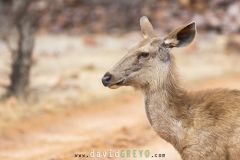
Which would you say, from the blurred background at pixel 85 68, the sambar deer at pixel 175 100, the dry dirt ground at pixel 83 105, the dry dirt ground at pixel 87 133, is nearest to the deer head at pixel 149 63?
the sambar deer at pixel 175 100

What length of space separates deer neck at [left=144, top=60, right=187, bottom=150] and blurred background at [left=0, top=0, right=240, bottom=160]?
0.31m

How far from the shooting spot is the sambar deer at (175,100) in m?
9.11

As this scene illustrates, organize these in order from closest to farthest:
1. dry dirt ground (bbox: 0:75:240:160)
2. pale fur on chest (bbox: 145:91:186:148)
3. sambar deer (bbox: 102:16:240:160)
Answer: sambar deer (bbox: 102:16:240:160)
pale fur on chest (bbox: 145:91:186:148)
dry dirt ground (bbox: 0:75:240:160)

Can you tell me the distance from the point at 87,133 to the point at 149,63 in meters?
5.01

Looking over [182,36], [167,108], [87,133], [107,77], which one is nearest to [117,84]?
[107,77]

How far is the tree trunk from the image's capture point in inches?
643

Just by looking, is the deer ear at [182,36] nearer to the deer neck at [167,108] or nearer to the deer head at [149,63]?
the deer head at [149,63]

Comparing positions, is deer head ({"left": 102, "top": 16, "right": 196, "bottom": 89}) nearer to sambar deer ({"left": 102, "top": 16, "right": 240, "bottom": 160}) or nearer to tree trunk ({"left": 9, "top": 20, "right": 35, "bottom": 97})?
sambar deer ({"left": 102, "top": 16, "right": 240, "bottom": 160})

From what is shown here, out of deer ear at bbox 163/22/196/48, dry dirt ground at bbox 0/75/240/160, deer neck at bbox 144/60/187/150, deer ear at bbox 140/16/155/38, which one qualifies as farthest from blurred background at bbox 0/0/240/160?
deer ear at bbox 140/16/155/38

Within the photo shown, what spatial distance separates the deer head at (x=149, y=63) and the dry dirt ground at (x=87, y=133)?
187 centimetres

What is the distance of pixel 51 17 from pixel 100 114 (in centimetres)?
1205

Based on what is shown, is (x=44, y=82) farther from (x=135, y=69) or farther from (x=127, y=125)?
(x=135, y=69)

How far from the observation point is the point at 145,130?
13711 millimetres

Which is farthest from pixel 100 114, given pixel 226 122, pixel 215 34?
pixel 215 34
